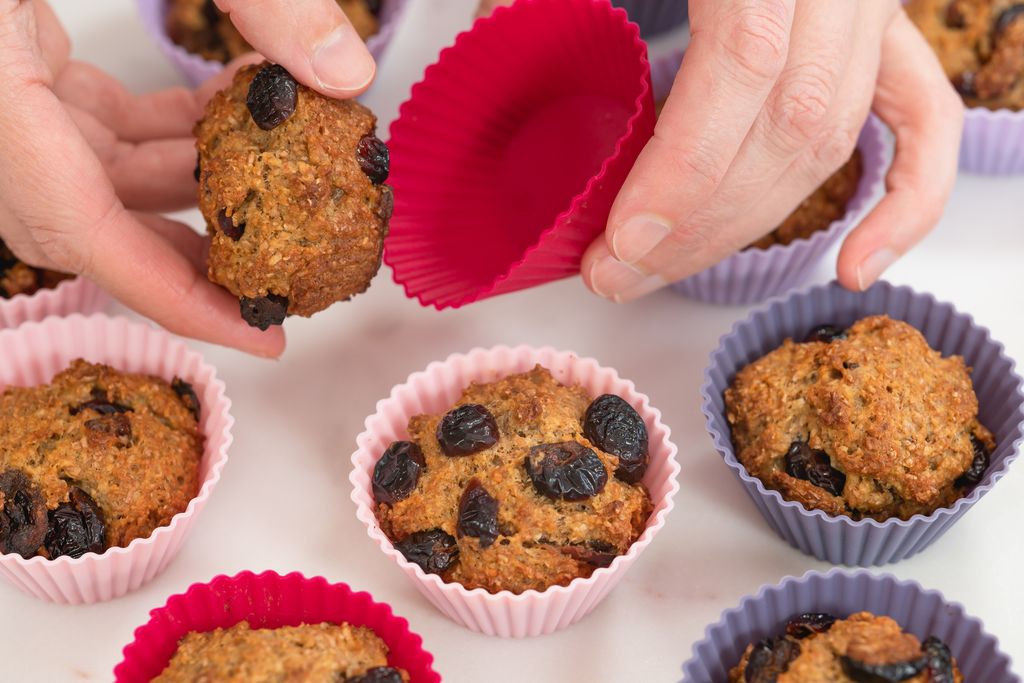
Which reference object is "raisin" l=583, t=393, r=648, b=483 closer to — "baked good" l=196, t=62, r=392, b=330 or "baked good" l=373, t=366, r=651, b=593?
"baked good" l=373, t=366, r=651, b=593

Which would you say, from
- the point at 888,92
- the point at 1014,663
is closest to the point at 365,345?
the point at 888,92

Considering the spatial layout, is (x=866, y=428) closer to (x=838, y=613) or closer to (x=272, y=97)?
(x=838, y=613)

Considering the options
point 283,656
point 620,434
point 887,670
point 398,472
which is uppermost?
point 887,670

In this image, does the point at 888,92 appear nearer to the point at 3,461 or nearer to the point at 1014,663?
the point at 1014,663

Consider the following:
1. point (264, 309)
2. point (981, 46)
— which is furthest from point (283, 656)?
point (981, 46)

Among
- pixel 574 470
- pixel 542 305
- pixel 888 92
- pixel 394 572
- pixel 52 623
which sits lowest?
pixel 52 623

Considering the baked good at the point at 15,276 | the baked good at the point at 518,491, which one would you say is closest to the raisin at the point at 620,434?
the baked good at the point at 518,491
